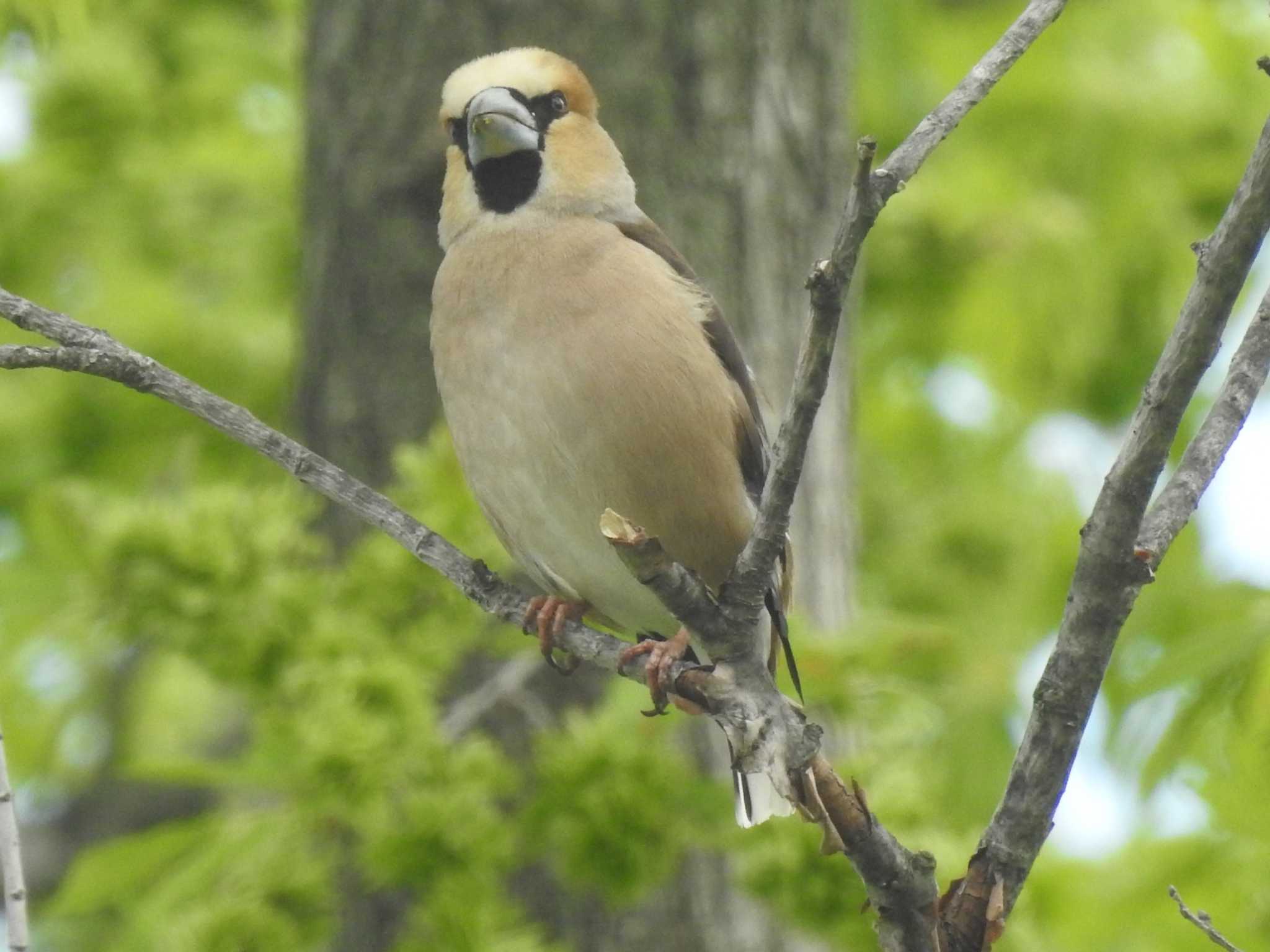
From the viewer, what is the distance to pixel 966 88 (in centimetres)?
239

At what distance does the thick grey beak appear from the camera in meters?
4.06

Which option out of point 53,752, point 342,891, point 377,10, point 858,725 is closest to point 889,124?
point 377,10

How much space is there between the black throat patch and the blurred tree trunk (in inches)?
34.4

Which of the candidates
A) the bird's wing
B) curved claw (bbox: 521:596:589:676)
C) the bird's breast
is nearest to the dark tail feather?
the bird's wing

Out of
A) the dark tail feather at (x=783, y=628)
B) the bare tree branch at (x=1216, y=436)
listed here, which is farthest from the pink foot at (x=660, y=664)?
the bare tree branch at (x=1216, y=436)

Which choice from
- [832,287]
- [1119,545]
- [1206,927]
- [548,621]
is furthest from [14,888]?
[1206,927]

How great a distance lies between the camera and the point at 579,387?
12.0 ft

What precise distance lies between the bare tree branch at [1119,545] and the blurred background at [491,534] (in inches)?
36.6

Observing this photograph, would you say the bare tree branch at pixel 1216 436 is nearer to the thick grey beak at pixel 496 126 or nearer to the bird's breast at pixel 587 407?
the bird's breast at pixel 587 407

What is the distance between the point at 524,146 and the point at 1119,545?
2.19 meters

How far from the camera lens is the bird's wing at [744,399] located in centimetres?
392

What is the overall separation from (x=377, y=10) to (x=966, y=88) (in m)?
3.31

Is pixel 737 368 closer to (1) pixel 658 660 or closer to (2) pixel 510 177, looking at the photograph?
(2) pixel 510 177

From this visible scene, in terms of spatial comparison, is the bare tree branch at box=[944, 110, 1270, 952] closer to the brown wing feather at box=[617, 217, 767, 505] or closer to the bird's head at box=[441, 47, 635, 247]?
the brown wing feather at box=[617, 217, 767, 505]
